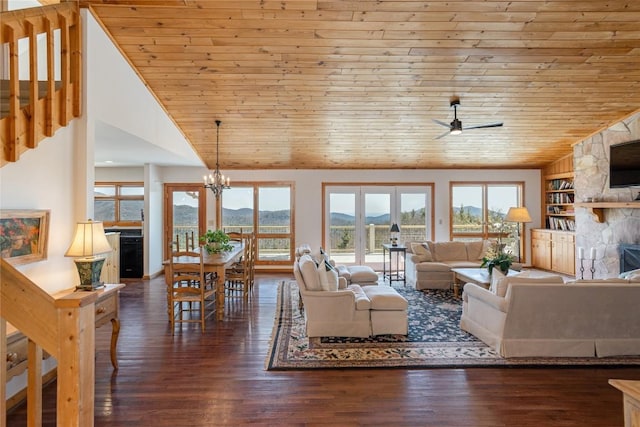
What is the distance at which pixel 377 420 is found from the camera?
2566 mm

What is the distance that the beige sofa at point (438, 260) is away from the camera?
6582 millimetres

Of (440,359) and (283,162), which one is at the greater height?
(283,162)

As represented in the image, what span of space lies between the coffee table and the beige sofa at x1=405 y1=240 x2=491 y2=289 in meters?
0.32

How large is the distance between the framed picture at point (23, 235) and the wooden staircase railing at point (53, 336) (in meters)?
1.71

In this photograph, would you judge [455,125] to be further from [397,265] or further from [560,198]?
[560,198]

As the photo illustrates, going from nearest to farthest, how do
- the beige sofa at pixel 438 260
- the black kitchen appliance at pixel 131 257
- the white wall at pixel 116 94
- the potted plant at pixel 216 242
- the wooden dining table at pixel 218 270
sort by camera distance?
the white wall at pixel 116 94, the wooden dining table at pixel 218 270, the potted plant at pixel 216 242, the beige sofa at pixel 438 260, the black kitchen appliance at pixel 131 257

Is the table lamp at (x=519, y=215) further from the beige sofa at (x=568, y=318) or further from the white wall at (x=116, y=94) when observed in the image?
the white wall at (x=116, y=94)

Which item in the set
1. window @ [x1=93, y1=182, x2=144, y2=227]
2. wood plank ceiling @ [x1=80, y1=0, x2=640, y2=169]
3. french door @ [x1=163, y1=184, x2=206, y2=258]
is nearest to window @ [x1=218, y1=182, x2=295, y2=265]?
french door @ [x1=163, y1=184, x2=206, y2=258]

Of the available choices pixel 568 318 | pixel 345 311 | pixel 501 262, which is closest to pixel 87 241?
pixel 345 311

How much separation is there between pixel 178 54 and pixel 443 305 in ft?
16.5

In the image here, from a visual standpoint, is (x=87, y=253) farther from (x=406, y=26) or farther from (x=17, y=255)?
(x=406, y=26)

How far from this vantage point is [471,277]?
552cm

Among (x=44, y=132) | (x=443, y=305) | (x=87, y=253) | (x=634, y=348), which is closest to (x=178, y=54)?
(x=44, y=132)

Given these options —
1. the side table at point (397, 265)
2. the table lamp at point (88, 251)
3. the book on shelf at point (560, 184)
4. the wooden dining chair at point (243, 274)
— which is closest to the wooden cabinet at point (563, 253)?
the book on shelf at point (560, 184)
